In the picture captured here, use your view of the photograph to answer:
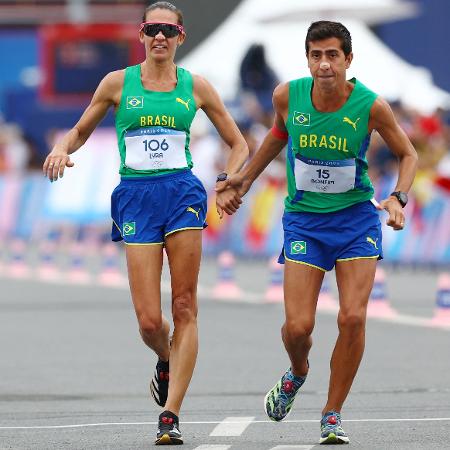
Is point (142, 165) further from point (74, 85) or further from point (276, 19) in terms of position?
point (74, 85)

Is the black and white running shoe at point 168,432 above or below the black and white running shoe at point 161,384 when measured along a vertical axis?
below

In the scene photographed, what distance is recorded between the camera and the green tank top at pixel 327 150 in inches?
384

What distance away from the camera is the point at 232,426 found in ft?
33.5

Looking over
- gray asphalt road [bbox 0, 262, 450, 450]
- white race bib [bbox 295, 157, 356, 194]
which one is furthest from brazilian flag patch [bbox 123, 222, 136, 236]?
gray asphalt road [bbox 0, 262, 450, 450]

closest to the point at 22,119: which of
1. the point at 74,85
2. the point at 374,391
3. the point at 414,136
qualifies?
the point at 74,85

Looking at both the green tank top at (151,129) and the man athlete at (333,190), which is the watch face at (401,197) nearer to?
the man athlete at (333,190)

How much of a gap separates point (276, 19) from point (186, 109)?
860 inches

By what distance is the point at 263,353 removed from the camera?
14.7 meters

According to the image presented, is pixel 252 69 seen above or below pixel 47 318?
above

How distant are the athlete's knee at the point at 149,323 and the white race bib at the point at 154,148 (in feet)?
2.56

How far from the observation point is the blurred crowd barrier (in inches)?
956

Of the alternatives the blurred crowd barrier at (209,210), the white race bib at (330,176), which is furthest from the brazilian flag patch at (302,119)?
the blurred crowd barrier at (209,210)

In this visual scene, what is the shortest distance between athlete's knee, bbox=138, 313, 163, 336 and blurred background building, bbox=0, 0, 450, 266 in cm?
1409

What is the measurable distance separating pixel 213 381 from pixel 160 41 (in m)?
3.39
